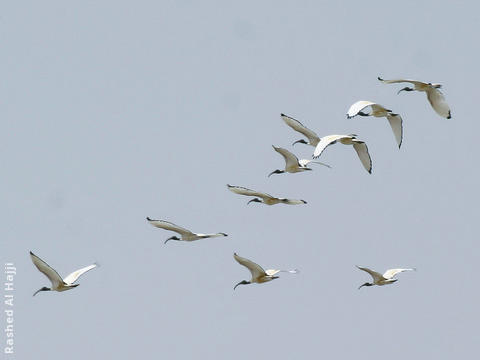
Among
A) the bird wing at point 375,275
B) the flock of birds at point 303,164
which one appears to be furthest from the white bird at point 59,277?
the bird wing at point 375,275

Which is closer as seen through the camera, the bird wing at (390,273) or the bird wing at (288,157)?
the bird wing at (288,157)

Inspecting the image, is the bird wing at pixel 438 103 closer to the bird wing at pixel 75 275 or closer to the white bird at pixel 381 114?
the white bird at pixel 381 114

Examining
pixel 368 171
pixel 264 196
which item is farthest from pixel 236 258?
pixel 368 171

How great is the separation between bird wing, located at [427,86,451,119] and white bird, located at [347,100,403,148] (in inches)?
56.3

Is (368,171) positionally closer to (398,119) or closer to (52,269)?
(398,119)

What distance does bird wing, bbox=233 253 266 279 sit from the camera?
42.4 meters

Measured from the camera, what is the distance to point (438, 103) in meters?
40.9

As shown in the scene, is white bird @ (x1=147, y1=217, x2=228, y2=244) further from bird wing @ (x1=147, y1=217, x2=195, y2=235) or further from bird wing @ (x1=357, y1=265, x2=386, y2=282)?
bird wing @ (x1=357, y1=265, x2=386, y2=282)

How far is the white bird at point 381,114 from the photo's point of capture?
39.4 metres

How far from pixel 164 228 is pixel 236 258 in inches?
81.0

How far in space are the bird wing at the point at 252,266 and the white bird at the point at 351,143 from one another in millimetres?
3936

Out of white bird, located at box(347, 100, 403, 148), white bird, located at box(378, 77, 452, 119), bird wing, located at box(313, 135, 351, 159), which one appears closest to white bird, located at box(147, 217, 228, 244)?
bird wing, located at box(313, 135, 351, 159)

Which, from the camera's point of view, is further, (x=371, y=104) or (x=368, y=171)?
(x=368, y=171)

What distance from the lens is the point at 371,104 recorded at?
4022 centimetres
